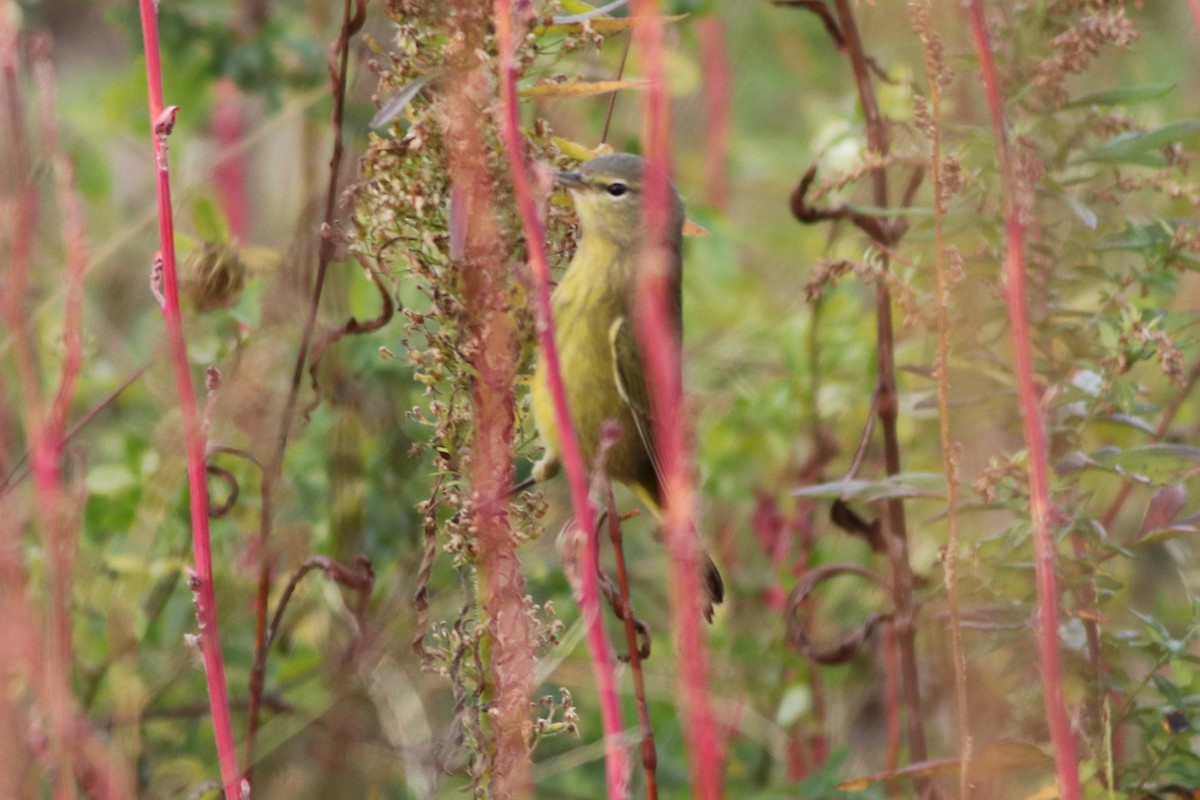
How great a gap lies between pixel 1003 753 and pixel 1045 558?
2.35ft

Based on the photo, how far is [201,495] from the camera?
1122 mm

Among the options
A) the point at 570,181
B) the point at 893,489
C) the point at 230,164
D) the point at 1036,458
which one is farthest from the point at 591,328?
the point at 230,164

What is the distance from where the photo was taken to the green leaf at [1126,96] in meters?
1.79

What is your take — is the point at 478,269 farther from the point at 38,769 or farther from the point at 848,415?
the point at 848,415

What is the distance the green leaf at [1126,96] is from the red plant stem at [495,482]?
933 mm

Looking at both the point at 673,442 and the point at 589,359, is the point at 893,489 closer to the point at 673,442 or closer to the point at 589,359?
the point at 589,359

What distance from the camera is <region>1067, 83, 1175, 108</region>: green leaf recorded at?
1790 mm

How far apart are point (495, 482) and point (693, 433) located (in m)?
0.18

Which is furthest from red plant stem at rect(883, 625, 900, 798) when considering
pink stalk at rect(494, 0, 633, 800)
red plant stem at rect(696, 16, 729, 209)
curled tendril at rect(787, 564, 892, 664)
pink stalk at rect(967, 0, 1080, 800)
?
red plant stem at rect(696, 16, 729, 209)

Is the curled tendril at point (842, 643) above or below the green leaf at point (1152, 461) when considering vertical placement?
below

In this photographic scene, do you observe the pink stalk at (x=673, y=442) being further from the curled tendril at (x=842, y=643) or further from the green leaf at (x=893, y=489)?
the curled tendril at (x=842, y=643)

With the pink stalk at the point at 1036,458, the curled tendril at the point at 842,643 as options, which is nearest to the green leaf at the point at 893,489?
the curled tendril at the point at 842,643

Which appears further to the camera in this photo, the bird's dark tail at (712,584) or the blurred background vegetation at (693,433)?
the bird's dark tail at (712,584)

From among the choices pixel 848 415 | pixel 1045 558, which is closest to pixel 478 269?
pixel 1045 558
